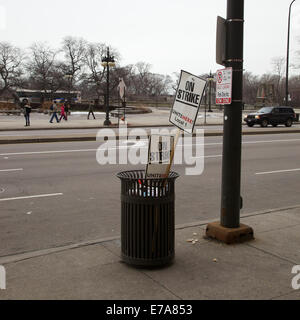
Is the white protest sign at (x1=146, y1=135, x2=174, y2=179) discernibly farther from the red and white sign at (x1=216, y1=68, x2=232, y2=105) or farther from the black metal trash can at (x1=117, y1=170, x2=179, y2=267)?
the red and white sign at (x1=216, y1=68, x2=232, y2=105)

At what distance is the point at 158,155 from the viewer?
4.79 m

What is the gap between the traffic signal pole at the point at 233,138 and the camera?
16.5 feet

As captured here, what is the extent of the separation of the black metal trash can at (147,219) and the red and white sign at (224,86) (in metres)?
1.38

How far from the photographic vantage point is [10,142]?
1789 centimetres

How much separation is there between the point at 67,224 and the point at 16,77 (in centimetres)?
Result: 8068

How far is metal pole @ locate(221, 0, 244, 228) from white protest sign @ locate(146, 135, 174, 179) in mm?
811

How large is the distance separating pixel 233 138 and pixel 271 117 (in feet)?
95.9

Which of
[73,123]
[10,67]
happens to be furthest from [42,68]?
[73,123]

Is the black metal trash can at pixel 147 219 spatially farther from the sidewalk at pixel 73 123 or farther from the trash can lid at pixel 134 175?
the sidewalk at pixel 73 123

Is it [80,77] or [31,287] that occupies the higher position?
[80,77]

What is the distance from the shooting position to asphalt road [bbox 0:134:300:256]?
604cm

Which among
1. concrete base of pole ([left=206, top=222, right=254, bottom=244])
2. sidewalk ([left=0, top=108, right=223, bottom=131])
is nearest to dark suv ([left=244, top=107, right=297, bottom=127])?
sidewalk ([left=0, top=108, right=223, bottom=131])
